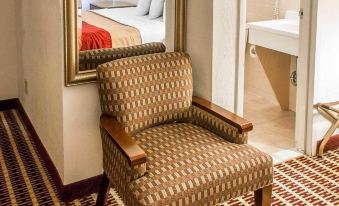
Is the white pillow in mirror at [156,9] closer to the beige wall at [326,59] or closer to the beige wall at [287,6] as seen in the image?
the beige wall at [326,59]

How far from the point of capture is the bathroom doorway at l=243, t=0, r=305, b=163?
3.76 meters

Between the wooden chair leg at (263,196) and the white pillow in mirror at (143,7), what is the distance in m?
1.24

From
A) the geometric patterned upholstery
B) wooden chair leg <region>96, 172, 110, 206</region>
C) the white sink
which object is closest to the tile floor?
the white sink

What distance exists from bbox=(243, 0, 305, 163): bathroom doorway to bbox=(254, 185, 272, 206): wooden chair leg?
0.97 metres

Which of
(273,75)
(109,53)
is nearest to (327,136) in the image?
(273,75)

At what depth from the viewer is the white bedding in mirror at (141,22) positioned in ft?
9.47

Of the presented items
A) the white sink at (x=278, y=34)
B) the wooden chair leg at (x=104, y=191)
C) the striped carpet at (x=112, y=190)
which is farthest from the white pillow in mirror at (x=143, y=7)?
the white sink at (x=278, y=34)

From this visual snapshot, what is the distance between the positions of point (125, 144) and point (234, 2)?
1.14 meters

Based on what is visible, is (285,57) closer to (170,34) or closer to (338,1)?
(338,1)

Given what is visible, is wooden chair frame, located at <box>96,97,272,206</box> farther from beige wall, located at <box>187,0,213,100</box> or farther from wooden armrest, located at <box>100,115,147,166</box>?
beige wall, located at <box>187,0,213,100</box>

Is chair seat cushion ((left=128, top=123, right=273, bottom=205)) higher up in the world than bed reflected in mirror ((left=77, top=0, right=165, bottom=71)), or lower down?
lower down

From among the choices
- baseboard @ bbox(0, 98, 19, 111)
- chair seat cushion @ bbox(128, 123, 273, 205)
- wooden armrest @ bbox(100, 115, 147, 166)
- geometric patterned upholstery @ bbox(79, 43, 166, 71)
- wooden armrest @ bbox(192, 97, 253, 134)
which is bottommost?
baseboard @ bbox(0, 98, 19, 111)

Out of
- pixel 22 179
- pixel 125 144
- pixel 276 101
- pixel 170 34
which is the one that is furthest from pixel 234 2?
pixel 276 101

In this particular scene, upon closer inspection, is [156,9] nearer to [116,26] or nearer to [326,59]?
[116,26]
